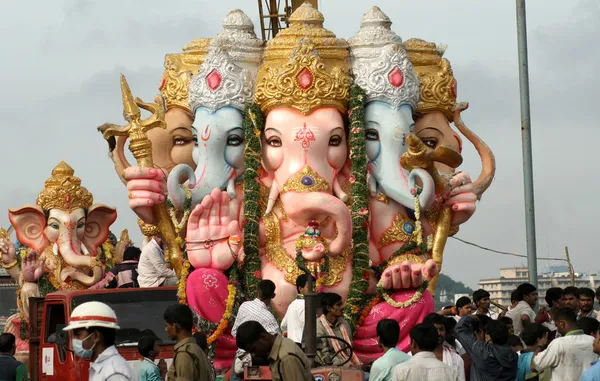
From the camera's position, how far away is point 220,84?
56.9 feet

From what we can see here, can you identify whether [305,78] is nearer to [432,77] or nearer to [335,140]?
[335,140]

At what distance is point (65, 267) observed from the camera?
819 inches

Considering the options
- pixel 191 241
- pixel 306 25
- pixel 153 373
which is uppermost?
pixel 306 25

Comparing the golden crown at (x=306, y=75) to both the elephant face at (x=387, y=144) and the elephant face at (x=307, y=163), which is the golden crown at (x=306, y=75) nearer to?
the elephant face at (x=307, y=163)

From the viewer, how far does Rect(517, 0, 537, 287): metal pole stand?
18.7 metres

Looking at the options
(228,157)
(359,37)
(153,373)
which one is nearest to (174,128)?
(228,157)

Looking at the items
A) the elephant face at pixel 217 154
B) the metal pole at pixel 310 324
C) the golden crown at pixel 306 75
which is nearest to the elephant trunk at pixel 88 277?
the elephant face at pixel 217 154

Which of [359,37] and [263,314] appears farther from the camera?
[359,37]

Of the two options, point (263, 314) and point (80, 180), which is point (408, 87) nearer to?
point (263, 314)

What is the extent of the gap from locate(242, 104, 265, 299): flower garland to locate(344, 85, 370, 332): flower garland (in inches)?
41.2

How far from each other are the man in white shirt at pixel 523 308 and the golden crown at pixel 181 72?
4.47m

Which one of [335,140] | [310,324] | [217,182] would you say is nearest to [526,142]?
[335,140]

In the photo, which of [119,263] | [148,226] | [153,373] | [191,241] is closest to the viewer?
[153,373]

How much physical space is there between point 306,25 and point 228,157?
1.85 metres
